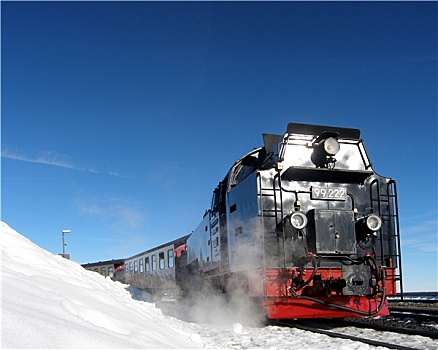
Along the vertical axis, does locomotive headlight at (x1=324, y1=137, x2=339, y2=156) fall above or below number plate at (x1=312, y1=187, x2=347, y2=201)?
above

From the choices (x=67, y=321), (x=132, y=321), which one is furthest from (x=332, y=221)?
(x=67, y=321)

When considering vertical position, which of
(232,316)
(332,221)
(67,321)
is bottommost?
(232,316)

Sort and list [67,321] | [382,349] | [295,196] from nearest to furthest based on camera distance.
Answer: [67,321] → [382,349] → [295,196]

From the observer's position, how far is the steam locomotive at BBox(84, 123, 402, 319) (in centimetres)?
743

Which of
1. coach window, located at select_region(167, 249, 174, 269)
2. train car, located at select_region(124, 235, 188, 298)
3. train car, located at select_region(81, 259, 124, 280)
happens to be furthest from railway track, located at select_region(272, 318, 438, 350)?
train car, located at select_region(81, 259, 124, 280)

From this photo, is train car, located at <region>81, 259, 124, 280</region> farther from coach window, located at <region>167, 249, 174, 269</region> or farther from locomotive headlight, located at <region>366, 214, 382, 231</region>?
locomotive headlight, located at <region>366, 214, 382, 231</region>

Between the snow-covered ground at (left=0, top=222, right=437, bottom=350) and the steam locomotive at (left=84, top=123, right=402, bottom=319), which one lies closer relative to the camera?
the snow-covered ground at (left=0, top=222, right=437, bottom=350)

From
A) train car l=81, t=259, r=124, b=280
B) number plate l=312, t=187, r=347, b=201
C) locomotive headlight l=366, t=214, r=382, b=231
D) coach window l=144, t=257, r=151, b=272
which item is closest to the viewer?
locomotive headlight l=366, t=214, r=382, b=231

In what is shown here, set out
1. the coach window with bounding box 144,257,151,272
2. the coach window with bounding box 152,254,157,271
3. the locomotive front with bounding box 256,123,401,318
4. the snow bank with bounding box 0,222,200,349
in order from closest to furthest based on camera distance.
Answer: the snow bank with bounding box 0,222,200,349
the locomotive front with bounding box 256,123,401,318
the coach window with bounding box 152,254,157,271
the coach window with bounding box 144,257,151,272

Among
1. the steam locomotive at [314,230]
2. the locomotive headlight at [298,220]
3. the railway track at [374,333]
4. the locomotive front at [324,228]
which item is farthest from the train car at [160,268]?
the locomotive headlight at [298,220]

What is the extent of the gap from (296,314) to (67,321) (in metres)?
4.93

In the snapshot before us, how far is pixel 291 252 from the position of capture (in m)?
7.72

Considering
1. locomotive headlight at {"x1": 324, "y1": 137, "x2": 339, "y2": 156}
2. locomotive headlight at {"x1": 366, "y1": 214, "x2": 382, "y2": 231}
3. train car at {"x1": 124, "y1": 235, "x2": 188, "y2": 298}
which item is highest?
locomotive headlight at {"x1": 324, "y1": 137, "x2": 339, "y2": 156}

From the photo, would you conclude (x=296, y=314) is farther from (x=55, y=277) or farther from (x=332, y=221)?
(x=55, y=277)
